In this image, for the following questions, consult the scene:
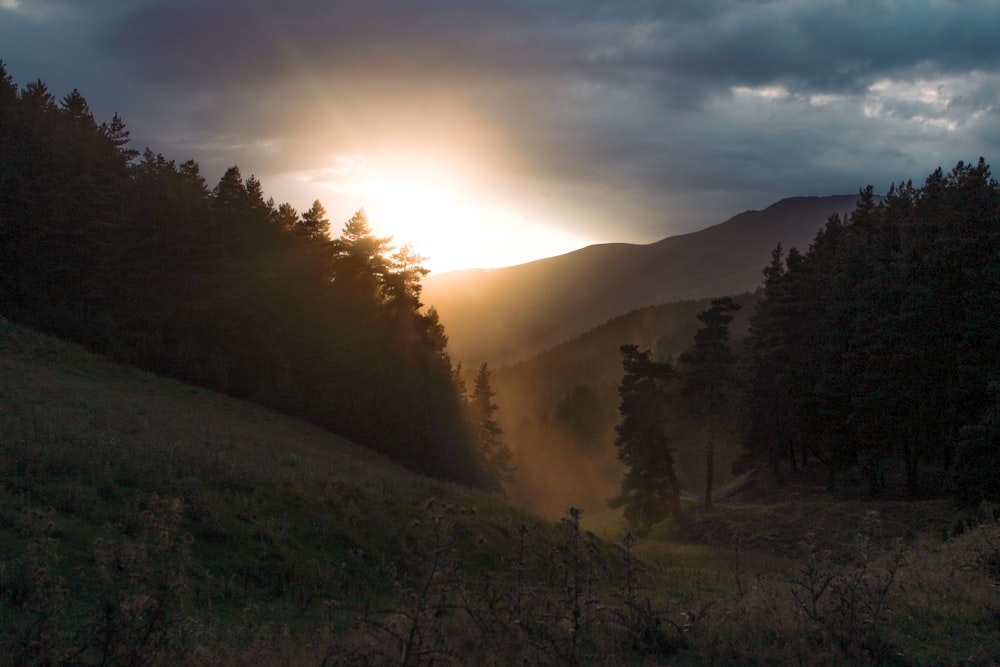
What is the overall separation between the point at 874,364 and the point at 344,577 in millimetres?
28326

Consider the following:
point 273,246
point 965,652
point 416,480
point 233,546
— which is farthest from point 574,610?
point 273,246

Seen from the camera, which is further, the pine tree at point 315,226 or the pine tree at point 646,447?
the pine tree at point 315,226

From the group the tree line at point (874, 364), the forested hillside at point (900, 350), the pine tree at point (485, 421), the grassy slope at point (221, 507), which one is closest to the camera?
the grassy slope at point (221, 507)

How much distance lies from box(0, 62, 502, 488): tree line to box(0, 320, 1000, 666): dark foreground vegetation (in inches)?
716

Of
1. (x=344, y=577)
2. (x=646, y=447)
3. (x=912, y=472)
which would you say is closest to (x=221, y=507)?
(x=344, y=577)

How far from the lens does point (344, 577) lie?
40.3 feet

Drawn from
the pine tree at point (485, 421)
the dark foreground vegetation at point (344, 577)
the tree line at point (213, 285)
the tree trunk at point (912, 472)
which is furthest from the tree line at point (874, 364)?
the pine tree at point (485, 421)

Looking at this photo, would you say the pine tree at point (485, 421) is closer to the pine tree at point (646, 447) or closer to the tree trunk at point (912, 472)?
the pine tree at point (646, 447)

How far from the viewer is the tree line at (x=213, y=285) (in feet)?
136

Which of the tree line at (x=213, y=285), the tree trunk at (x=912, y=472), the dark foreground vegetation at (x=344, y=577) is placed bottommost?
the tree trunk at (x=912, y=472)

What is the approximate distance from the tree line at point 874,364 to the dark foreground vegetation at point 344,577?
6241 mm

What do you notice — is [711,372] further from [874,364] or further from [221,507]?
[221,507]

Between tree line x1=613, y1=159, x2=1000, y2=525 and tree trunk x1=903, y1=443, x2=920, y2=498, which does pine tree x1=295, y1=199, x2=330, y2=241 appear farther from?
tree trunk x1=903, y1=443, x2=920, y2=498

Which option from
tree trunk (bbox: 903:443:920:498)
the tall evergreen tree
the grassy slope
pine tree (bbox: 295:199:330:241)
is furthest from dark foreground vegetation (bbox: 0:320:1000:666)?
pine tree (bbox: 295:199:330:241)
